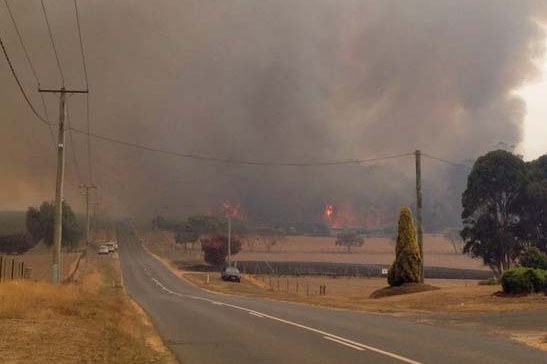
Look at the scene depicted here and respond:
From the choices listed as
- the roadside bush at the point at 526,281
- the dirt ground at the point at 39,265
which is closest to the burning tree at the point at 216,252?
the dirt ground at the point at 39,265

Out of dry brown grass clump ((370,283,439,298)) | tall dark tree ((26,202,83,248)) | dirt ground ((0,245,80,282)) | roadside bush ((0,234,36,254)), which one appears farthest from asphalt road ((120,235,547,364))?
tall dark tree ((26,202,83,248))

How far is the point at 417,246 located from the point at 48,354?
3545 centimetres

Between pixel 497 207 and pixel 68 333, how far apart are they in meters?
63.7

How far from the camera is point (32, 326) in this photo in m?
19.2

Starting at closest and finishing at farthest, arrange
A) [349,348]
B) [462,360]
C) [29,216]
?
[462,360], [349,348], [29,216]

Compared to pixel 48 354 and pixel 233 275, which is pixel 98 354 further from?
pixel 233 275

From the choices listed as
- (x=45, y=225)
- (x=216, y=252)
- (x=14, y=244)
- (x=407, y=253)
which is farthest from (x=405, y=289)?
(x=45, y=225)

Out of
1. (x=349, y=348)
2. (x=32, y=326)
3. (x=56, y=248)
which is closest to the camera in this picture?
(x=349, y=348)

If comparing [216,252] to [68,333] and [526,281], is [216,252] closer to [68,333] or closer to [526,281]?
[526,281]

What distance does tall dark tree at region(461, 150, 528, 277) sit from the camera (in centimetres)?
7119

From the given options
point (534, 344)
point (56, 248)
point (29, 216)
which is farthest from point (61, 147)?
point (29, 216)

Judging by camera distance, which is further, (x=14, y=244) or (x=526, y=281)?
(x=14, y=244)

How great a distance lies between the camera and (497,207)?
7344 centimetres

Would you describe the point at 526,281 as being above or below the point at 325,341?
above
